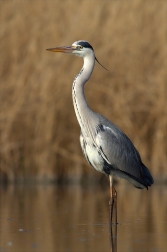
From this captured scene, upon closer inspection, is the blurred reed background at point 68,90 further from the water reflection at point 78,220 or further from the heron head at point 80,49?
the heron head at point 80,49

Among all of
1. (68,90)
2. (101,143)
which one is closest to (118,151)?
(101,143)

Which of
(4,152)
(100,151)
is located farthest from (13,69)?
(100,151)

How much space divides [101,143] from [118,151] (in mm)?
273

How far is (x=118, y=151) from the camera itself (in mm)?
Answer: 8484

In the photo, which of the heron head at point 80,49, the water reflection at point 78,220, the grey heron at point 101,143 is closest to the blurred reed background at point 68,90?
the water reflection at point 78,220

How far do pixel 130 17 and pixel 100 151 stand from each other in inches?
191

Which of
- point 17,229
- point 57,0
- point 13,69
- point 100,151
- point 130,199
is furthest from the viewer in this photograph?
point 57,0

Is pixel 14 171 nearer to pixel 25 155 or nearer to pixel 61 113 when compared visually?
pixel 25 155

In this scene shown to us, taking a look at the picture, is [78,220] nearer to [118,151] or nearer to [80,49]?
[118,151]

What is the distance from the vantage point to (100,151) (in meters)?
8.30

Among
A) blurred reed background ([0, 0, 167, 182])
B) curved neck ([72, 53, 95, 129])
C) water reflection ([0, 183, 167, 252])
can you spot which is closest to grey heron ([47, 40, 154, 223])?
curved neck ([72, 53, 95, 129])

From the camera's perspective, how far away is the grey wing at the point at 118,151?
27.3 feet

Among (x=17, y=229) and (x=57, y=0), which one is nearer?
(x=17, y=229)

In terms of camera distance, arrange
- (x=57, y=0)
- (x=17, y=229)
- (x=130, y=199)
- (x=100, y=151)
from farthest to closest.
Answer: (x=57, y=0) → (x=130, y=199) → (x=100, y=151) → (x=17, y=229)
